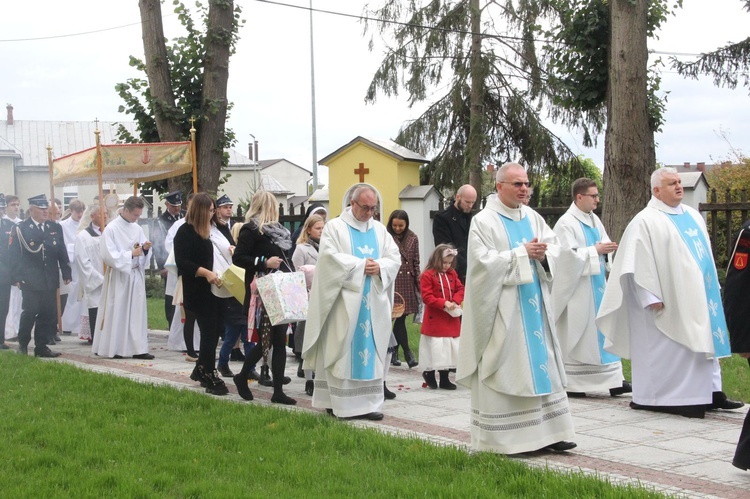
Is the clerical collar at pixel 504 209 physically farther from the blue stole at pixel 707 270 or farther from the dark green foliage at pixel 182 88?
the dark green foliage at pixel 182 88

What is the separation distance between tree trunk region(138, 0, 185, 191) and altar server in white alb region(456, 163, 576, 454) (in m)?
9.44

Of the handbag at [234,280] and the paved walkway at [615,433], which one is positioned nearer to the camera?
the paved walkway at [615,433]

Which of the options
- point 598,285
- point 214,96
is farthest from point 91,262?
point 598,285

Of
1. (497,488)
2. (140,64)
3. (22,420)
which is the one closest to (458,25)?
(140,64)

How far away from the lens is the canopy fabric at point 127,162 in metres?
13.4

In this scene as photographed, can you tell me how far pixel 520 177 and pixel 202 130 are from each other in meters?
9.43

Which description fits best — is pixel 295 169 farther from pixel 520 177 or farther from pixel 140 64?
pixel 520 177

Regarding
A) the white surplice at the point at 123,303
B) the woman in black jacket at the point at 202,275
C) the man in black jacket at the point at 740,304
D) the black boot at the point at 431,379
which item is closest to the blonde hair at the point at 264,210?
the woman in black jacket at the point at 202,275

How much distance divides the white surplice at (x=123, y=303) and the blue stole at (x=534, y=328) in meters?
6.56

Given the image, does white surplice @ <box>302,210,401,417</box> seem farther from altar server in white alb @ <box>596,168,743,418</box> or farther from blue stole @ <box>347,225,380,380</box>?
altar server in white alb @ <box>596,168,743,418</box>

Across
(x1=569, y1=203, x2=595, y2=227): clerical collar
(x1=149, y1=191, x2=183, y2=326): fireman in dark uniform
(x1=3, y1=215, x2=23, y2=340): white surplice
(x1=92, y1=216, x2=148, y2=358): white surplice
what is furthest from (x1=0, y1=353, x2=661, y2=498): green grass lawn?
(x1=3, y1=215, x2=23, y2=340): white surplice

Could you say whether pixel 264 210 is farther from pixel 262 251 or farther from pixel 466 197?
pixel 466 197

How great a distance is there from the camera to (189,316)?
11.4 m

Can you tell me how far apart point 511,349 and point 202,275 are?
3.62 metres
